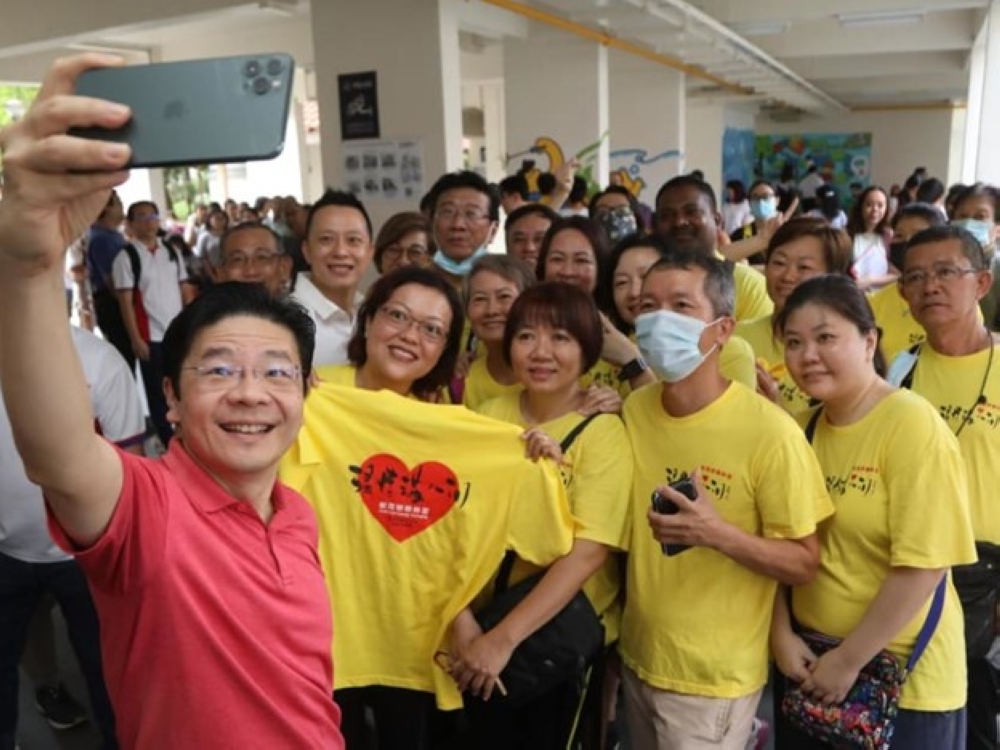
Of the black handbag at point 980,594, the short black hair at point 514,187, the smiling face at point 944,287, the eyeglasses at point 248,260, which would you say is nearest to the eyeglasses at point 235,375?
the black handbag at point 980,594

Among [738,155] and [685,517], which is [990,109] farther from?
[738,155]

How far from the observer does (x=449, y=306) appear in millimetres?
2180

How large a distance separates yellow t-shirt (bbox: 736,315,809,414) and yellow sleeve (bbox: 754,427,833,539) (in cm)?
61

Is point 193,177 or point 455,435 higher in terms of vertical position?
point 193,177

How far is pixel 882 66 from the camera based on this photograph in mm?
13555

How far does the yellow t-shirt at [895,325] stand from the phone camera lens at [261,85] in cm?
250

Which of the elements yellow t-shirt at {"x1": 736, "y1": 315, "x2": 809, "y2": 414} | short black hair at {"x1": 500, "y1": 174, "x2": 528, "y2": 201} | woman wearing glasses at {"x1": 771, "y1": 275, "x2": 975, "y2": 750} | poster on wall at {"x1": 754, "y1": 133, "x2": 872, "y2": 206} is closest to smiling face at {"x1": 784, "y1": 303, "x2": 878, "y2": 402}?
woman wearing glasses at {"x1": 771, "y1": 275, "x2": 975, "y2": 750}

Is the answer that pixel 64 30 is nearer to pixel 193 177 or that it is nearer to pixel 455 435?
pixel 193 177

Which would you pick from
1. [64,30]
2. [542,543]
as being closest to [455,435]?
[542,543]

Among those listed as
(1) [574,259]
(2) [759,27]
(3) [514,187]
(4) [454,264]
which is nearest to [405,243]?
(4) [454,264]

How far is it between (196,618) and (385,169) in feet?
18.0

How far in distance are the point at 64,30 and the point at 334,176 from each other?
10.3 ft

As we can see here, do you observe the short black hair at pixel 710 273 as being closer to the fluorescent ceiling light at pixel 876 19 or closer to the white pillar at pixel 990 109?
the white pillar at pixel 990 109

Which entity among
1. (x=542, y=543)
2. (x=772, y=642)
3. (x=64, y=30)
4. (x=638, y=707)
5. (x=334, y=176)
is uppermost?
(x=64, y=30)
